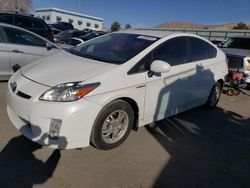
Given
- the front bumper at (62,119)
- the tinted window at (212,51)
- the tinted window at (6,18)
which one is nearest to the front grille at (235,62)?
the tinted window at (212,51)

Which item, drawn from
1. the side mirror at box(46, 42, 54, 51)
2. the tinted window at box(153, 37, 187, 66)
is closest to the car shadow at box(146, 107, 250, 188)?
the tinted window at box(153, 37, 187, 66)

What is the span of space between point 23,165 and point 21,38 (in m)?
3.89

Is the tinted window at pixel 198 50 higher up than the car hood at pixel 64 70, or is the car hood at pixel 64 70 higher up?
the tinted window at pixel 198 50

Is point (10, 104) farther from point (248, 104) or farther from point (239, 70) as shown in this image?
point (239, 70)

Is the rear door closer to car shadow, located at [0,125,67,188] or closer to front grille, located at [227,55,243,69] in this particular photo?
car shadow, located at [0,125,67,188]

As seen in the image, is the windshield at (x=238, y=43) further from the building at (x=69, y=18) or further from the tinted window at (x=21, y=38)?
the building at (x=69, y=18)

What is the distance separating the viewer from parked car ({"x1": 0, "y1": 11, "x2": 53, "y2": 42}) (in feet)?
31.8

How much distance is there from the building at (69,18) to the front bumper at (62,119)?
55737 mm

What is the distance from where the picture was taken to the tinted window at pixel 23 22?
9.91m

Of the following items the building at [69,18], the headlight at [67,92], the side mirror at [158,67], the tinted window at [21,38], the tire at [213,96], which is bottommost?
the tire at [213,96]

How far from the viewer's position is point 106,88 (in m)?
2.98

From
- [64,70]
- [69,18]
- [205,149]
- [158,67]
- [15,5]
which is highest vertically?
[15,5]

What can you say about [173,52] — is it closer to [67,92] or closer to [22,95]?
[67,92]

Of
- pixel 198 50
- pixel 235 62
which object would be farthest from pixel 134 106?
pixel 235 62
